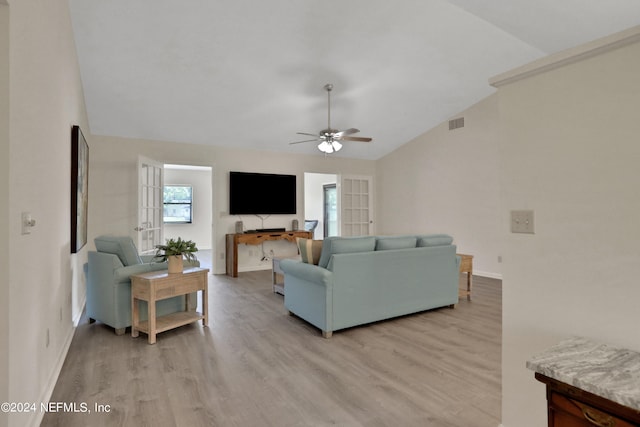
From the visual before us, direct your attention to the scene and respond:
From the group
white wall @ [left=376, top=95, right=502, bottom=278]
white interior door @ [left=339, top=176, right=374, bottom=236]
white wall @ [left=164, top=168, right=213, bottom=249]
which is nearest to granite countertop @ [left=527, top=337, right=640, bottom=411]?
white wall @ [left=376, top=95, right=502, bottom=278]

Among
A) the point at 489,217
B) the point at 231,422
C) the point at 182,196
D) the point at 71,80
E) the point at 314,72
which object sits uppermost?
the point at 314,72

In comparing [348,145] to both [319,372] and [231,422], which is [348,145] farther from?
[231,422]

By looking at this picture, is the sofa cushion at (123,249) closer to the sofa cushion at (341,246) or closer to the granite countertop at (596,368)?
the sofa cushion at (341,246)

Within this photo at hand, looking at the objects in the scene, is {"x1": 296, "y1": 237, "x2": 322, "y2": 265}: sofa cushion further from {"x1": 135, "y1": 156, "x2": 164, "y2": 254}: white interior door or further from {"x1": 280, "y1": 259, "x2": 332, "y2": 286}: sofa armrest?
{"x1": 135, "y1": 156, "x2": 164, "y2": 254}: white interior door

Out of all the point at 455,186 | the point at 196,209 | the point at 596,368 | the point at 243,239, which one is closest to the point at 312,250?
the point at 596,368

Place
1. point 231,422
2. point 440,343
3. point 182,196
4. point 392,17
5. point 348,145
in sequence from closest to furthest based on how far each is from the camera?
point 231,422 → point 440,343 → point 392,17 → point 348,145 → point 182,196

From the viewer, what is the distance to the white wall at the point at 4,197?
144 centimetres

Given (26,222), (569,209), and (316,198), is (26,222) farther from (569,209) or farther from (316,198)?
(316,198)

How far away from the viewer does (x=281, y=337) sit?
126 inches

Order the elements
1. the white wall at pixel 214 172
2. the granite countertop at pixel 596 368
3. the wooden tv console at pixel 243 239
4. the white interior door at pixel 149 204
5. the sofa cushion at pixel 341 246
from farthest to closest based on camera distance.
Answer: the wooden tv console at pixel 243 239
the white wall at pixel 214 172
the white interior door at pixel 149 204
the sofa cushion at pixel 341 246
the granite countertop at pixel 596 368

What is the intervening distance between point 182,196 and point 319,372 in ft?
29.4

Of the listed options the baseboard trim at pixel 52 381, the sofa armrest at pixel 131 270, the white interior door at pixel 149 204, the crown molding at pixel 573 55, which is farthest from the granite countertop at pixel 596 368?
the white interior door at pixel 149 204

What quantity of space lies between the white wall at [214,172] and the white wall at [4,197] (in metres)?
4.42

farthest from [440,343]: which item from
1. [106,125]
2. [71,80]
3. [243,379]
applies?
[106,125]
